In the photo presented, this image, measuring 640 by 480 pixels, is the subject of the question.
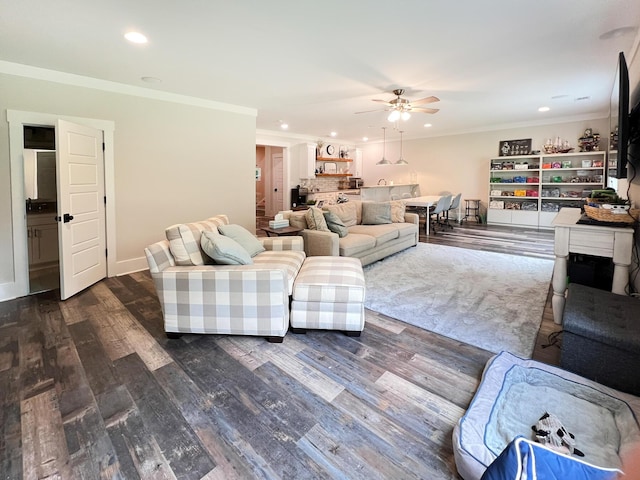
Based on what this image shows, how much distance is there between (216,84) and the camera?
4.08 metres

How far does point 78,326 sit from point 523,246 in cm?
648

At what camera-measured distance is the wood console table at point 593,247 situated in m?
2.30

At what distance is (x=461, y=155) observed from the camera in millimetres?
8664

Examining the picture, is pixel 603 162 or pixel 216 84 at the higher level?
pixel 216 84

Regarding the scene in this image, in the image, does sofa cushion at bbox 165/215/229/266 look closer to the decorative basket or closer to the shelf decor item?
the decorative basket

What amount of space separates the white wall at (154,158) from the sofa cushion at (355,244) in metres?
2.12

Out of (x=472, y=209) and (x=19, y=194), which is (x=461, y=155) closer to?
(x=472, y=209)

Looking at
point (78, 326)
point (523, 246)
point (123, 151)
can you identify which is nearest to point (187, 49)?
point (123, 151)

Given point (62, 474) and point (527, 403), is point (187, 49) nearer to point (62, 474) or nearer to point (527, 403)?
point (62, 474)

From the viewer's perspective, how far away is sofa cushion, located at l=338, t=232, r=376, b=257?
4039mm

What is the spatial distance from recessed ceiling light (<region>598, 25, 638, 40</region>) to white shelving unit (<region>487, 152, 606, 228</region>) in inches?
193

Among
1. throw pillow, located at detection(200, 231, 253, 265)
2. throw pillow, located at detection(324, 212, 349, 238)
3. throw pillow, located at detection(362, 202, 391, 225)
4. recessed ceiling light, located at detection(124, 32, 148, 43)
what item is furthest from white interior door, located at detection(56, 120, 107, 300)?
throw pillow, located at detection(362, 202, 391, 225)

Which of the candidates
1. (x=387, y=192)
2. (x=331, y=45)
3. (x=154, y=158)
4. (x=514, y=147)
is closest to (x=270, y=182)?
(x=387, y=192)

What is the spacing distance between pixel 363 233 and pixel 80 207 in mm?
3515
